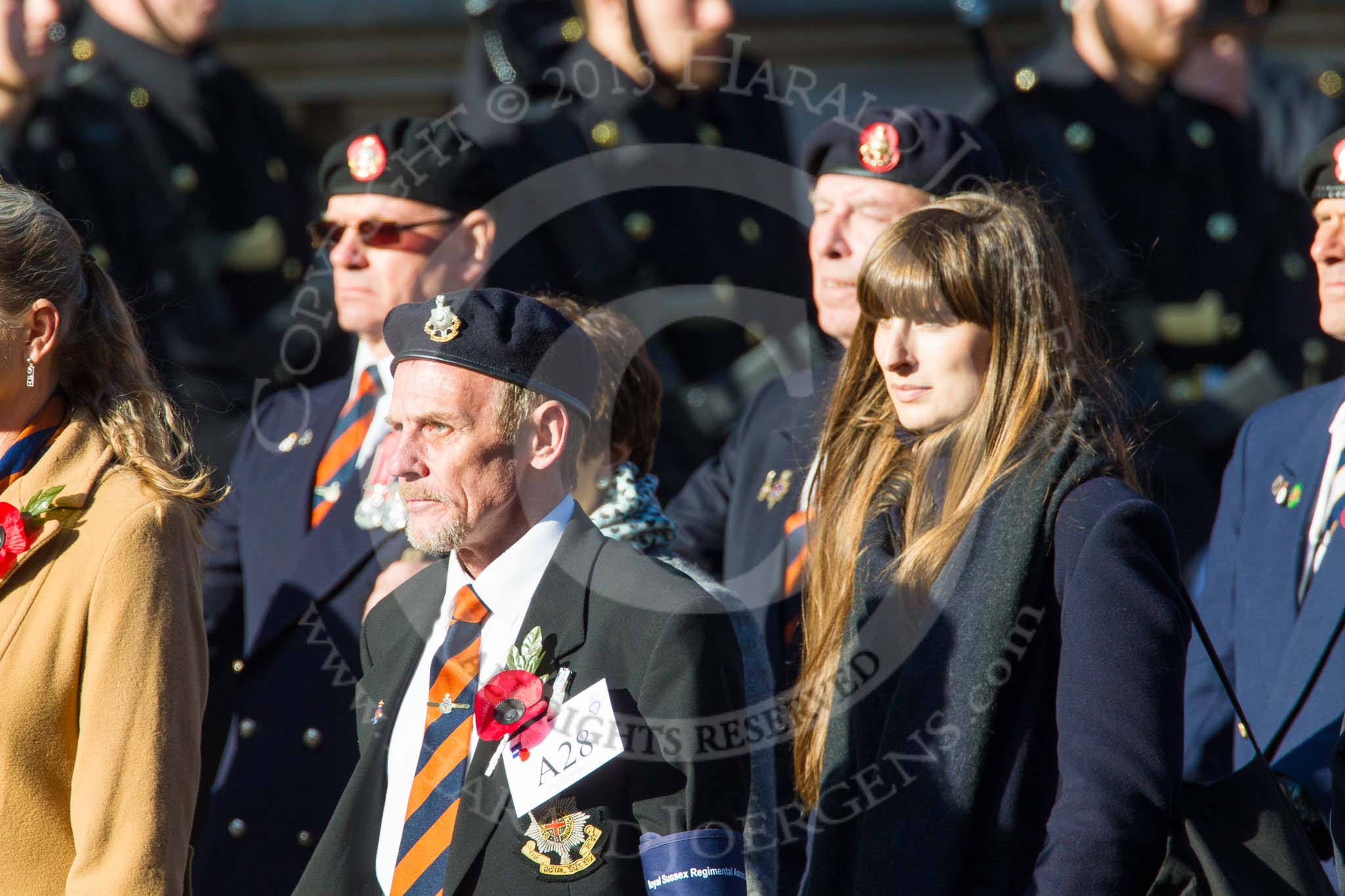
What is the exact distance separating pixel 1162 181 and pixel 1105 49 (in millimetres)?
360

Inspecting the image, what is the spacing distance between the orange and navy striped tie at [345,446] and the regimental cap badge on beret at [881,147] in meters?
1.15

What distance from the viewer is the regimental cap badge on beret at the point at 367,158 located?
149 inches

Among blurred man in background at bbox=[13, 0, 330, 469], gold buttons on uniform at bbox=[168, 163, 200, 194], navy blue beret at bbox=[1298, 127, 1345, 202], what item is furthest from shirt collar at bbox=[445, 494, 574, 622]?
gold buttons on uniform at bbox=[168, 163, 200, 194]

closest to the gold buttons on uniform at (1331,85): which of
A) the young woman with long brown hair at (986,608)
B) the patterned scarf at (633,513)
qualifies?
the young woman with long brown hair at (986,608)

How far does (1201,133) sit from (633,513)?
203cm

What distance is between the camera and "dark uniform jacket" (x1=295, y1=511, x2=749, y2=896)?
2.19 m

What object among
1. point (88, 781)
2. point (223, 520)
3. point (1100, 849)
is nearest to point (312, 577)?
point (223, 520)

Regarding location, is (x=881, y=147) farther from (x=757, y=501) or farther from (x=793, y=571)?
(x=793, y=571)

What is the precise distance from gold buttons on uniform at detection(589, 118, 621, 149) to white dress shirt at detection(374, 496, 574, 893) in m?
1.96

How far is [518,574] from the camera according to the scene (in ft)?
7.91

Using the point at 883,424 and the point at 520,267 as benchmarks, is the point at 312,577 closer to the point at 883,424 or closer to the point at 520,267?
the point at 520,267

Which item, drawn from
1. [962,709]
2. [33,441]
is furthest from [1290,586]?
[33,441]

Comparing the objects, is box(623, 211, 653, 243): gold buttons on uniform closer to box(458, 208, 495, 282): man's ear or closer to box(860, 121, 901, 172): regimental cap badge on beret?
box(458, 208, 495, 282): man's ear

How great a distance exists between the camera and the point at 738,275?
4301 mm
